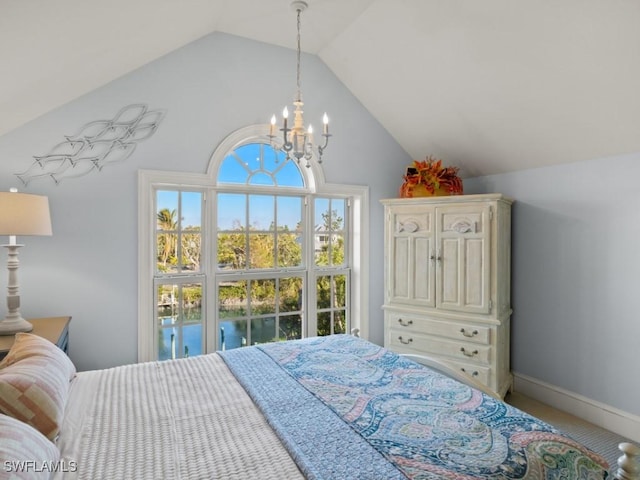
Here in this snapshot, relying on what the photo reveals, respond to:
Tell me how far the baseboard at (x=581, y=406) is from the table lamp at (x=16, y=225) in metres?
3.72

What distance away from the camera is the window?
9.88 feet

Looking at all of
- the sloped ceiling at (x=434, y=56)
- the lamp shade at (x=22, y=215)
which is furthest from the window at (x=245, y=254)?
the sloped ceiling at (x=434, y=56)

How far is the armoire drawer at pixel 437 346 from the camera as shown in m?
3.08

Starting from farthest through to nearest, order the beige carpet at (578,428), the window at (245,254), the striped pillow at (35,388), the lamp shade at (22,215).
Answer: the window at (245,254)
the beige carpet at (578,428)
the lamp shade at (22,215)
the striped pillow at (35,388)

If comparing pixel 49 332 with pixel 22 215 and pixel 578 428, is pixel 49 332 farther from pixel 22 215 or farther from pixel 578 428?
pixel 578 428

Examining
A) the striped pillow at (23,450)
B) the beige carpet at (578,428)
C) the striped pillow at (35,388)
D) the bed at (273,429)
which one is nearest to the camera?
the striped pillow at (23,450)

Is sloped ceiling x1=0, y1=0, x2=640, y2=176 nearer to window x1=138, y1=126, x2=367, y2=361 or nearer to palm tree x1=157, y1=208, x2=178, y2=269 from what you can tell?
window x1=138, y1=126, x2=367, y2=361

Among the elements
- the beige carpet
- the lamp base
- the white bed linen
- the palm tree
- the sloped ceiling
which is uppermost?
the sloped ceiling

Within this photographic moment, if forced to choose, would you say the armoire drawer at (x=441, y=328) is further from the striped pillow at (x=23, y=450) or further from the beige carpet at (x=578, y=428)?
the striped pillow at (x=23, y=450)

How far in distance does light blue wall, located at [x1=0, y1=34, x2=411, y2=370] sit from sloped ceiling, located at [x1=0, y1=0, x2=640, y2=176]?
0.13 metres

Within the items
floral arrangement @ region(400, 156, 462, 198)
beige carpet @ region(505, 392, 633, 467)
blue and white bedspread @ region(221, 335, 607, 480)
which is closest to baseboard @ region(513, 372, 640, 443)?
beige carpet @ region(505, 392, 633, 467)

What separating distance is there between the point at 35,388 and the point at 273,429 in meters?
0.82

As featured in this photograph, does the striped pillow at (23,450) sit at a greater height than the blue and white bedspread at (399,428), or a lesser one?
greater

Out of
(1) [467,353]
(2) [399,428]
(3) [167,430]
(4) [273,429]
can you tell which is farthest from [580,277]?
(3) [167,430]
